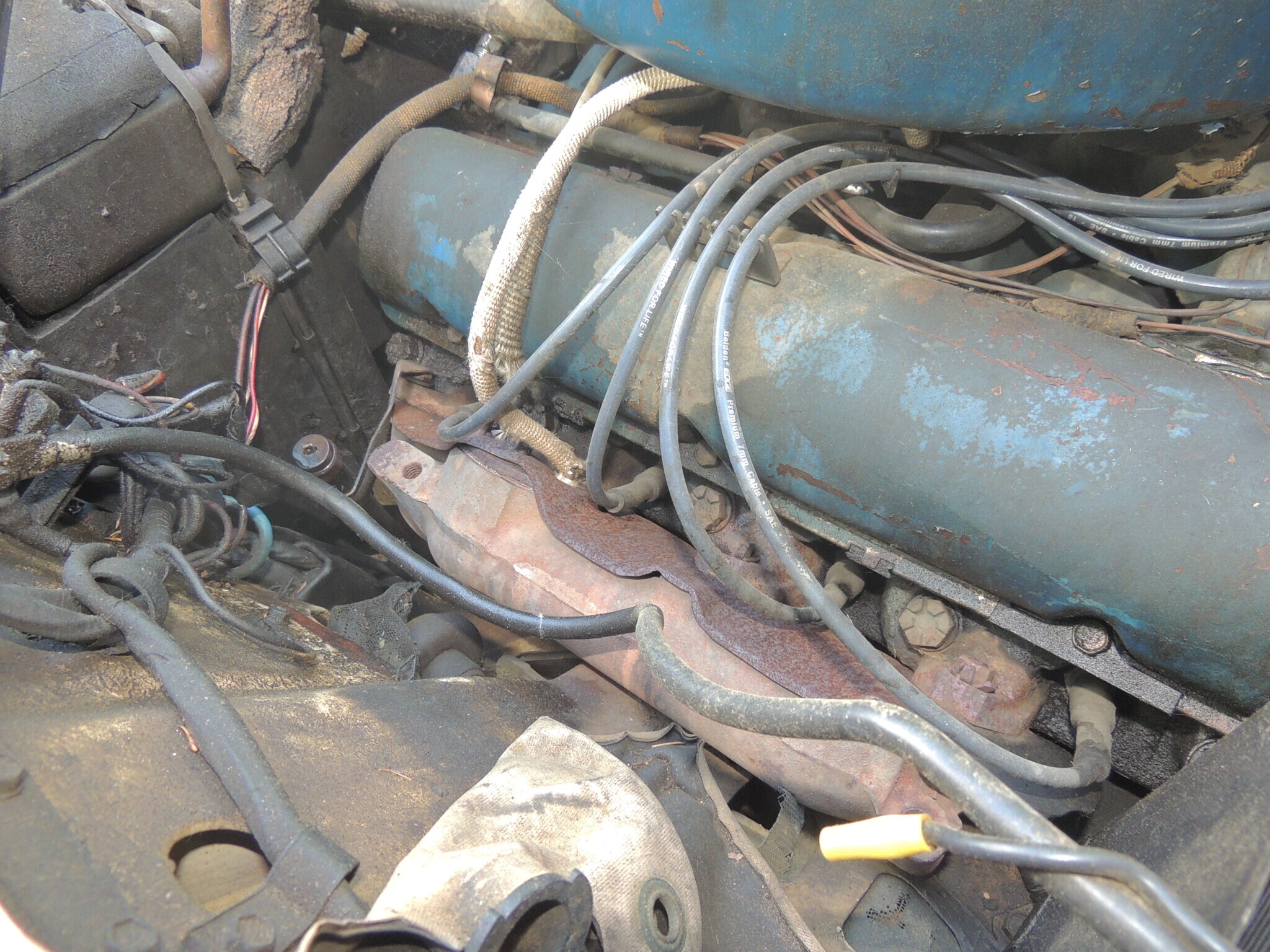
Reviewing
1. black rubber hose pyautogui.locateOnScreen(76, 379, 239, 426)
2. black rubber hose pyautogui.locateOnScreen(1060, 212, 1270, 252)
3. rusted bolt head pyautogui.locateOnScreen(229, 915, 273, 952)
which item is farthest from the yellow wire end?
black rubber hose pyautogui.locateOnScreen(76, 379, 239, 426)

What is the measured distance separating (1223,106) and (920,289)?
1.26 feet

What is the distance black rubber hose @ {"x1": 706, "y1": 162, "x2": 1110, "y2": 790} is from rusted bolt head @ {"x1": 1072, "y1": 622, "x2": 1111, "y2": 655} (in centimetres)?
13

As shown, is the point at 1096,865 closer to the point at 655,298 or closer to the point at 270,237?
the point at 655,298

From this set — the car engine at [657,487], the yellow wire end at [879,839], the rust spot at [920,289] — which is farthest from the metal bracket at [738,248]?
the yellow wire end at [879,839]

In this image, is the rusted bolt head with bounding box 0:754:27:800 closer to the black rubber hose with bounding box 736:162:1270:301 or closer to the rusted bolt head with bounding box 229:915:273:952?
the rusted bolt head with bounding box 229:915:273:952

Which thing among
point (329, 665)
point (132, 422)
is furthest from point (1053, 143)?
point (132, 422)

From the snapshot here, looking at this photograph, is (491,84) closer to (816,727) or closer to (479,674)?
(479,674)

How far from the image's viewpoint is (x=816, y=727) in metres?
0.68

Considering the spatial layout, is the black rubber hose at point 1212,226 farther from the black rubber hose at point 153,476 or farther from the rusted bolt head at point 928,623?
the black rubber hose at point 153,476

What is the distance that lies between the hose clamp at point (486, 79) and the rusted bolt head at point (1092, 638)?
1.38 metres

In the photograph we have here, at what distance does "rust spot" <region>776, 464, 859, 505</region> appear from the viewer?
1.09m

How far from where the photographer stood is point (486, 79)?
154 centimetres

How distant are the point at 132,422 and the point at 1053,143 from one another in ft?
4.93

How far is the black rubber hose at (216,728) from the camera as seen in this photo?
2.27 feet
